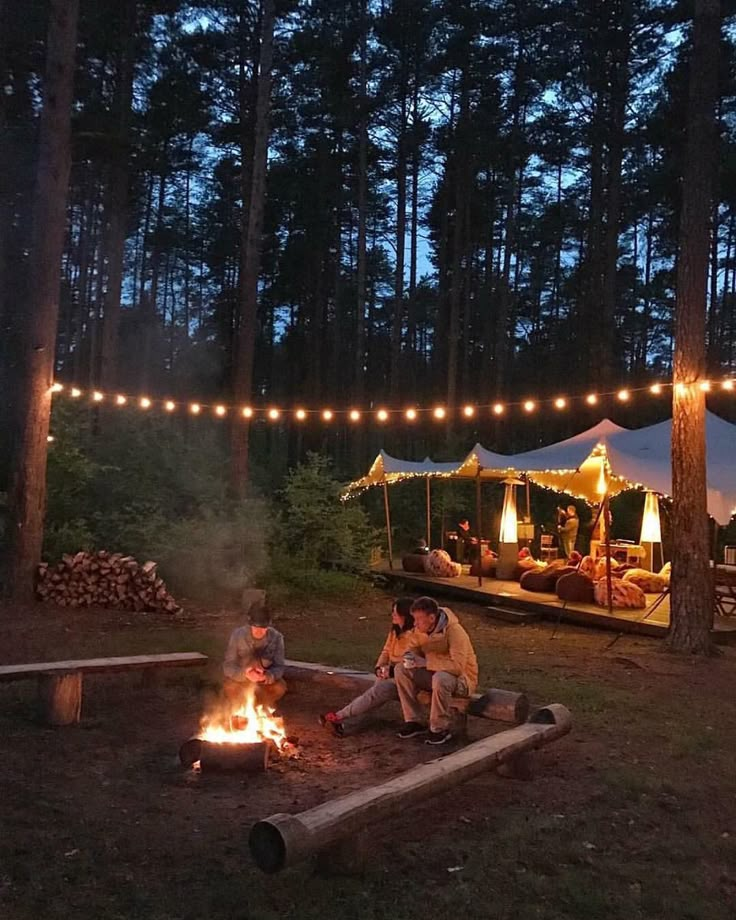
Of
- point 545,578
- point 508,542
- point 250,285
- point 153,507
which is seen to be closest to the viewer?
point 153,507

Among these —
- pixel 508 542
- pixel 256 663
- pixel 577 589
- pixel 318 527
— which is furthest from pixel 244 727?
pixel 508 542

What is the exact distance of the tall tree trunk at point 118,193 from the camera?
16.9 meters

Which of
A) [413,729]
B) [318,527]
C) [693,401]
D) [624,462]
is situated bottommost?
[413,729]

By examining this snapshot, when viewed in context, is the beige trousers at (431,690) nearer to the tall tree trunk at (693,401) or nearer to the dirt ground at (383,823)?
the dirt ground at (383,823)

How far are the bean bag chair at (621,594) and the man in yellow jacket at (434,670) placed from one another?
6.42 m

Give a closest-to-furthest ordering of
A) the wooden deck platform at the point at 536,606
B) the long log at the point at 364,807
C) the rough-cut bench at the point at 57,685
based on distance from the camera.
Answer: the long log at the point at 364,807 < the rough-cut bench at the point at 57,685 < the wooden deck platform at the point at 536,606

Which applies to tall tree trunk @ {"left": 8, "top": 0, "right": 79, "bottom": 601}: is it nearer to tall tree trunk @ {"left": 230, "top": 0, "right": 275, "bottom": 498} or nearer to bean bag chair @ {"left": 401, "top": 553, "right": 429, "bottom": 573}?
tall tree trunk @ {"left": 230, "top": 0, "right": 275, "bottom": 498}

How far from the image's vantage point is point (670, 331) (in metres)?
35.6

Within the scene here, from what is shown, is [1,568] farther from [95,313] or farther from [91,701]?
[95,313]

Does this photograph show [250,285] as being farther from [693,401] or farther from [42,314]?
[693,401]

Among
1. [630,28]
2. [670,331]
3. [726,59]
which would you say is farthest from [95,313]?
[670,331]

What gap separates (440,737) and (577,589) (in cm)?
705

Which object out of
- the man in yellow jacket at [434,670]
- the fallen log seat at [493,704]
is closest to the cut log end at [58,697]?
the fallen log seat at [493,704]

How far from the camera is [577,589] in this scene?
1209 centimetres
